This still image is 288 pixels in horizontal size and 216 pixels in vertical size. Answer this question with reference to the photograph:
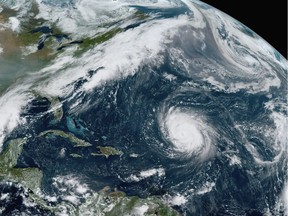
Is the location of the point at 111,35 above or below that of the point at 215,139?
above

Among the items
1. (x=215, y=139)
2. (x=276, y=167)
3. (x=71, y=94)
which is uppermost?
(x=71, y=94)

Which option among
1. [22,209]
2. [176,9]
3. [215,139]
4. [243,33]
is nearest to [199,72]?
[215,139]

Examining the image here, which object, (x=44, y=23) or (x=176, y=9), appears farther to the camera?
(x=176, y=9)

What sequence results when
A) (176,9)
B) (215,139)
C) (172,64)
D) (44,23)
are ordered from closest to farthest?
1. (215,139)
2. (172,64)
3. (44,23)
4. (176,9)

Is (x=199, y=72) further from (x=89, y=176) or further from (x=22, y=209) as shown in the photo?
(x=22, y=209)

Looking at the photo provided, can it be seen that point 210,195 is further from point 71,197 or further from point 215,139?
point 71,197

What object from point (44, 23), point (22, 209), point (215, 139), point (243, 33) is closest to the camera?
point (22, 209)
